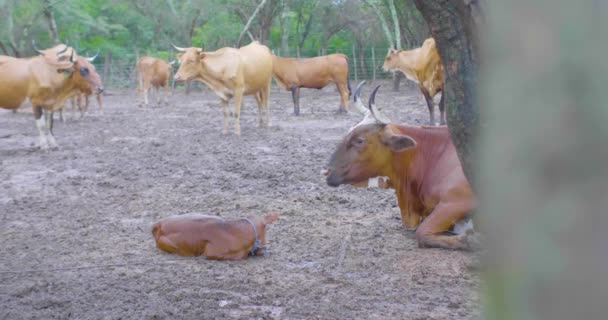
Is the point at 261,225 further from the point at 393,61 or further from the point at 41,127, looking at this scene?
the point at 393,61

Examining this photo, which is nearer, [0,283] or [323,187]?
[0,283]

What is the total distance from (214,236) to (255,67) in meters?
10.2

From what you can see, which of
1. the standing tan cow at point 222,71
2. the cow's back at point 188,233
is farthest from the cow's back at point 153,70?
the cow's back at point 188,233

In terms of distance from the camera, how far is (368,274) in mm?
5105

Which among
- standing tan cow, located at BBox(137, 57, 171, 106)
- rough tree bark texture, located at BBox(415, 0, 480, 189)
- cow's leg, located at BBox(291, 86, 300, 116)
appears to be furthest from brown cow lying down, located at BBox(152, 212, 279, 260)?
standing tan cow, located at BBox(137, 57, 171, 106)

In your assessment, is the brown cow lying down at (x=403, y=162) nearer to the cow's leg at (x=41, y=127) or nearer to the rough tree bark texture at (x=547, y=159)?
the rough tree bark texture at (x=547, y=159)

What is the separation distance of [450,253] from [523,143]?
4.84 metres

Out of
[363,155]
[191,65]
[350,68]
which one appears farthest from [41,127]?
[350,68]

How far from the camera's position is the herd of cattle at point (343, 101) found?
229 inches

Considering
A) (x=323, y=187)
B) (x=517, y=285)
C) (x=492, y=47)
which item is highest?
(x=492, y=47)

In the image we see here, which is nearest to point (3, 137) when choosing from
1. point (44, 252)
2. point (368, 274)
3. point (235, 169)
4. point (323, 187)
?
point (235, 169)

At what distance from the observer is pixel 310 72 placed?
2145 cm

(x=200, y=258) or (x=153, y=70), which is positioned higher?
(x=153, y=70)

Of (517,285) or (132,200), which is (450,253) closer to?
(132,200)
